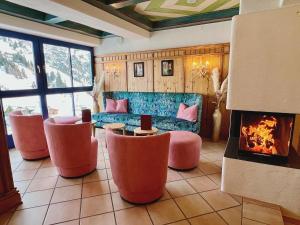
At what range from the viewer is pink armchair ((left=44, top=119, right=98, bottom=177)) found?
2.46 m

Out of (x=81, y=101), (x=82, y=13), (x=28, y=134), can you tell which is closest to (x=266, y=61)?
(x=82, y=13)

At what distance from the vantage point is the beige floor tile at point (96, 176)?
2.65 m

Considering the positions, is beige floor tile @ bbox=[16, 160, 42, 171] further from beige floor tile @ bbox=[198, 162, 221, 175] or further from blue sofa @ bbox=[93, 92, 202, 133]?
beige floor tile @ bbox=[198, 162, 221, 175]

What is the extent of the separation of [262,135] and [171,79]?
2.94 meters

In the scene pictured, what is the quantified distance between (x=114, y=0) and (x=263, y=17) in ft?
7.83

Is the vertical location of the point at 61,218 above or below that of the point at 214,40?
below

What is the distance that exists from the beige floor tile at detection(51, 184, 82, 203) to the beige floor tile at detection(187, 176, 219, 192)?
4.91 ft

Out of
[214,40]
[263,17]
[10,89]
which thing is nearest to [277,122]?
[263,17]

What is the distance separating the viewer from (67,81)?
202 inches

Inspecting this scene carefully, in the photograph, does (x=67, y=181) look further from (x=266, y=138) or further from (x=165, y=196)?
(x=266, y=138)

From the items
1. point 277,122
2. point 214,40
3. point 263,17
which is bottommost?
point 277,122

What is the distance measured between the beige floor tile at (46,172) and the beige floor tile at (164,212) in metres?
1.67

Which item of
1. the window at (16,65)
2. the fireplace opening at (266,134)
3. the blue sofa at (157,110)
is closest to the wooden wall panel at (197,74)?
the blue sofa at (157,110)

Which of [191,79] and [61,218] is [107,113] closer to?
[191,79]
